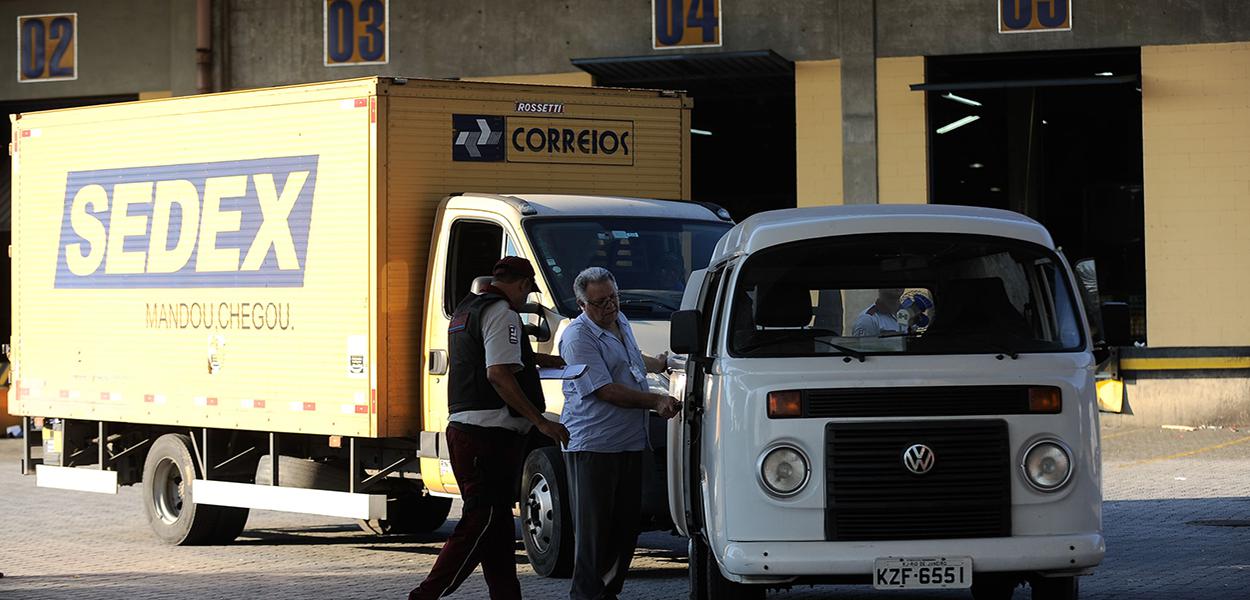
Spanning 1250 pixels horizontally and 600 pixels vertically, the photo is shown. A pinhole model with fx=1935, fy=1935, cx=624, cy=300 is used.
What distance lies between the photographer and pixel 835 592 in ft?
36.1

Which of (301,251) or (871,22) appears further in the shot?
(871,22)

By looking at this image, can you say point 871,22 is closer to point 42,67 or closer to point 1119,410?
point 1119,410

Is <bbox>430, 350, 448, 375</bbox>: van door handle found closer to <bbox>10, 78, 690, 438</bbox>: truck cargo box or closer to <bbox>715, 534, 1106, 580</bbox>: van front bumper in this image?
<bbox>10, 78, 690, 438</bbox>: truck cargo box

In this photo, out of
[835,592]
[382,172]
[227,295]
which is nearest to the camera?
[835,592]

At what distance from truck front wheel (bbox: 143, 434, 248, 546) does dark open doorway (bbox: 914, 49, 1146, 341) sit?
1236 centimetres

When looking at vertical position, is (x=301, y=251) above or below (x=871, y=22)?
below

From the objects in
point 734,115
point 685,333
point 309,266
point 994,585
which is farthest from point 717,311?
point 734,115

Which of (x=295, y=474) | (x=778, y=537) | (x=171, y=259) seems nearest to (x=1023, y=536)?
(x=778, y=537)

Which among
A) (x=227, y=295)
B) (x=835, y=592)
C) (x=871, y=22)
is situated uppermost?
(x=871, y=22)

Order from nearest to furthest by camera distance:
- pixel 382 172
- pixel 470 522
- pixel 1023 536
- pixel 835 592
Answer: pixel 1023 536
pixel 470 522
pixel 835 592
pixel 382 172

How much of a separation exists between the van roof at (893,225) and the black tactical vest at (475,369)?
4.68ft

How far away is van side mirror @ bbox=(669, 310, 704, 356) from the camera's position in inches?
347

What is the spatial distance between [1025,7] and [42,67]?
14.1 metres

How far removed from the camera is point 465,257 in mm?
12531
